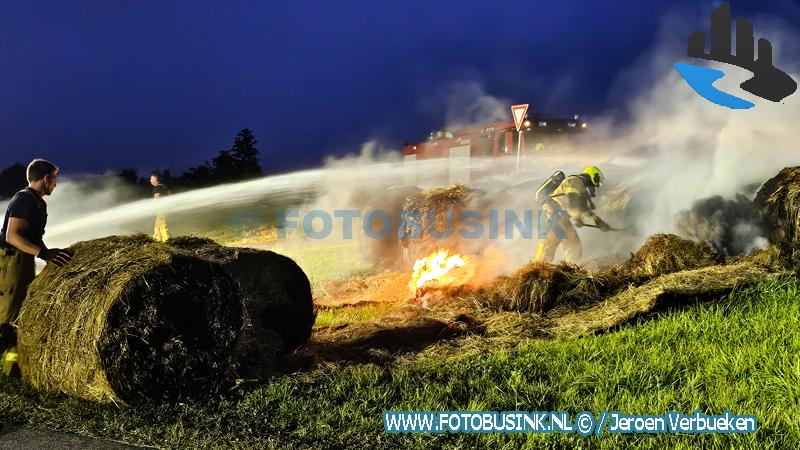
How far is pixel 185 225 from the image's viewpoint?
22875 millimetres

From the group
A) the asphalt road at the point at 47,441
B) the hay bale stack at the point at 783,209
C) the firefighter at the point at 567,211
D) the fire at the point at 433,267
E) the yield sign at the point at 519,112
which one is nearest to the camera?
the asphalt road at the point at 47,441

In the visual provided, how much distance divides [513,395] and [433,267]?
197 inches

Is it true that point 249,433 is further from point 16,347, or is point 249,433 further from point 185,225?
point 185,225

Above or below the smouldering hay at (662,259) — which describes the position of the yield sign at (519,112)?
above

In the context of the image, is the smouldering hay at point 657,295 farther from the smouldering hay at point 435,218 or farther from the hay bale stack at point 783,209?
the smouldering hay at point 435,218

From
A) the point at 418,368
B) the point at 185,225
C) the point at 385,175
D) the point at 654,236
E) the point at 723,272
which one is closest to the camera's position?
the point at 418,368

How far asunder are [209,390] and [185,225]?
18441mm

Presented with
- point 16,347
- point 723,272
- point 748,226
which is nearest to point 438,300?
point 723,272

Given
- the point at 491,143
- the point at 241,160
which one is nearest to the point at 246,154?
the point at 241,160

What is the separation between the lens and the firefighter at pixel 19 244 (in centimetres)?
625

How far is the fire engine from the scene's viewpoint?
17938 millimetres

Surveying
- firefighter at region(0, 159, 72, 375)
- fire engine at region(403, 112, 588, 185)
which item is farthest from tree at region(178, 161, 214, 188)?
firefighter at region(0, 159, 72, 375)

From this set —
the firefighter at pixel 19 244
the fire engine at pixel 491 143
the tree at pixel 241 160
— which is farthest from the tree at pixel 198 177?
the firefighter at pixel 19 244

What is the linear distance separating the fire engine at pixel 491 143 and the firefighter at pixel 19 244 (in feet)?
40.6
